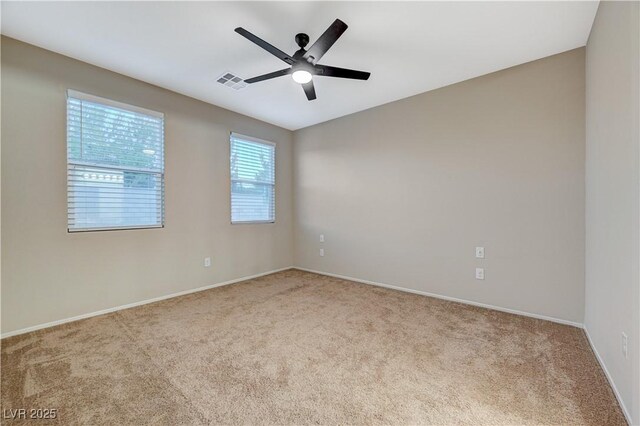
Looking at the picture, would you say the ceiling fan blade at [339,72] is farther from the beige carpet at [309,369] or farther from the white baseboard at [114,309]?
the white baseboard at [114,309]

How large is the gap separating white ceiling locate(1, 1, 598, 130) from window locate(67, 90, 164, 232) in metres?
0.48

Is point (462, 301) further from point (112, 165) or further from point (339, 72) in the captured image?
point (112, 165)

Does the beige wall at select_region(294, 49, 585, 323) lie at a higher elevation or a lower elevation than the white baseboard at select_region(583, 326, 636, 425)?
higher

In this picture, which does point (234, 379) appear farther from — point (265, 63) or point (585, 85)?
point (585, 85)

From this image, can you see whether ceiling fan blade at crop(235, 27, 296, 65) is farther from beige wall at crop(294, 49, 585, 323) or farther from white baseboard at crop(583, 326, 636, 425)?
white baseboard at crop(583, 326, 636, 425)

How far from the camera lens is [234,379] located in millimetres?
1707

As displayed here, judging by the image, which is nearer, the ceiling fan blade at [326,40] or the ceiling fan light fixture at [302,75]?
the ceiling fan blade at [326,40]

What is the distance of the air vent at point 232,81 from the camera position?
296 cm

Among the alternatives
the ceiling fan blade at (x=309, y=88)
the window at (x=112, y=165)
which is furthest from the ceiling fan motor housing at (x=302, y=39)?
the window at (x=112, y=165)

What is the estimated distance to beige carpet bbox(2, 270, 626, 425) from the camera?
143 cm

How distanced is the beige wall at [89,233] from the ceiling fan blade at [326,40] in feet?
5.30


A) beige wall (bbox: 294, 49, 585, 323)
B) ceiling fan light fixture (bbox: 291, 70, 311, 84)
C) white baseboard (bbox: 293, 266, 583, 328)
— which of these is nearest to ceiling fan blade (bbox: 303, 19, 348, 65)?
ceiling fan light fixture (bbox: 291, 70, 311, 84)

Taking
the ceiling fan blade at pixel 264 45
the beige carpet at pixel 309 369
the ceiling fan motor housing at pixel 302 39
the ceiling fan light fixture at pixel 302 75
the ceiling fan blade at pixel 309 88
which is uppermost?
the ceiling fan motor housing at pixel 302 39

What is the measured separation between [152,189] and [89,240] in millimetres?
824
